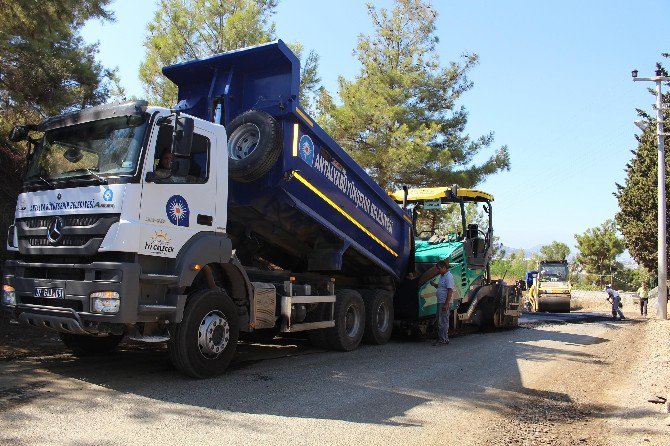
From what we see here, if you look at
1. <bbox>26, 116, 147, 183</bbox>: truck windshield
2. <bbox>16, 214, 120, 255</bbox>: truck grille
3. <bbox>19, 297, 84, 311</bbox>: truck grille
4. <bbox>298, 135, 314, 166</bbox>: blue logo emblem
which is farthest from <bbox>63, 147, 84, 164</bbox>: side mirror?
<bbox>298, 135, 314, 166</bbox>: blue logo emblem

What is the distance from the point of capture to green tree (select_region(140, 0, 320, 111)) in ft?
53.7

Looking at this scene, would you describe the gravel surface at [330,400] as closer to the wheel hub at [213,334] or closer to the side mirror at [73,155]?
the wheel hub at [213,334]

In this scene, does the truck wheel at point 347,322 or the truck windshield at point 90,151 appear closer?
the truck windshield at point 90,151

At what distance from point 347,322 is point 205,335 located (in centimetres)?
347

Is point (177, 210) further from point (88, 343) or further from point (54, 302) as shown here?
point (88, 343)

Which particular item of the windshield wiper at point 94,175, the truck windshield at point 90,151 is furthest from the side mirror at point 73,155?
the windshield wiper at point 94,175

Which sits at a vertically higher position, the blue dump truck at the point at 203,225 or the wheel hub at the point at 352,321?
the blue dump truck at the point at 203,225

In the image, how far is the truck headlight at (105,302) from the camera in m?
5.43

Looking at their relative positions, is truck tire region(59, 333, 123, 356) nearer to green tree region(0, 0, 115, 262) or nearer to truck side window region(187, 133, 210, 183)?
truck side window region(187, 133, 210, 183)

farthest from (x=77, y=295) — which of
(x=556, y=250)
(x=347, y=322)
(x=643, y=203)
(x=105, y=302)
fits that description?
(x=556, y=250)

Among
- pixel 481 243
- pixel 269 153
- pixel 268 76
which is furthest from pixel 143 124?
pixel 481 243

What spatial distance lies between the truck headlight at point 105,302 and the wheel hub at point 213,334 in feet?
3.61

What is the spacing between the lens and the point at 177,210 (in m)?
6.09

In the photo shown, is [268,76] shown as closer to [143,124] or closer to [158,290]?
[143,124]
